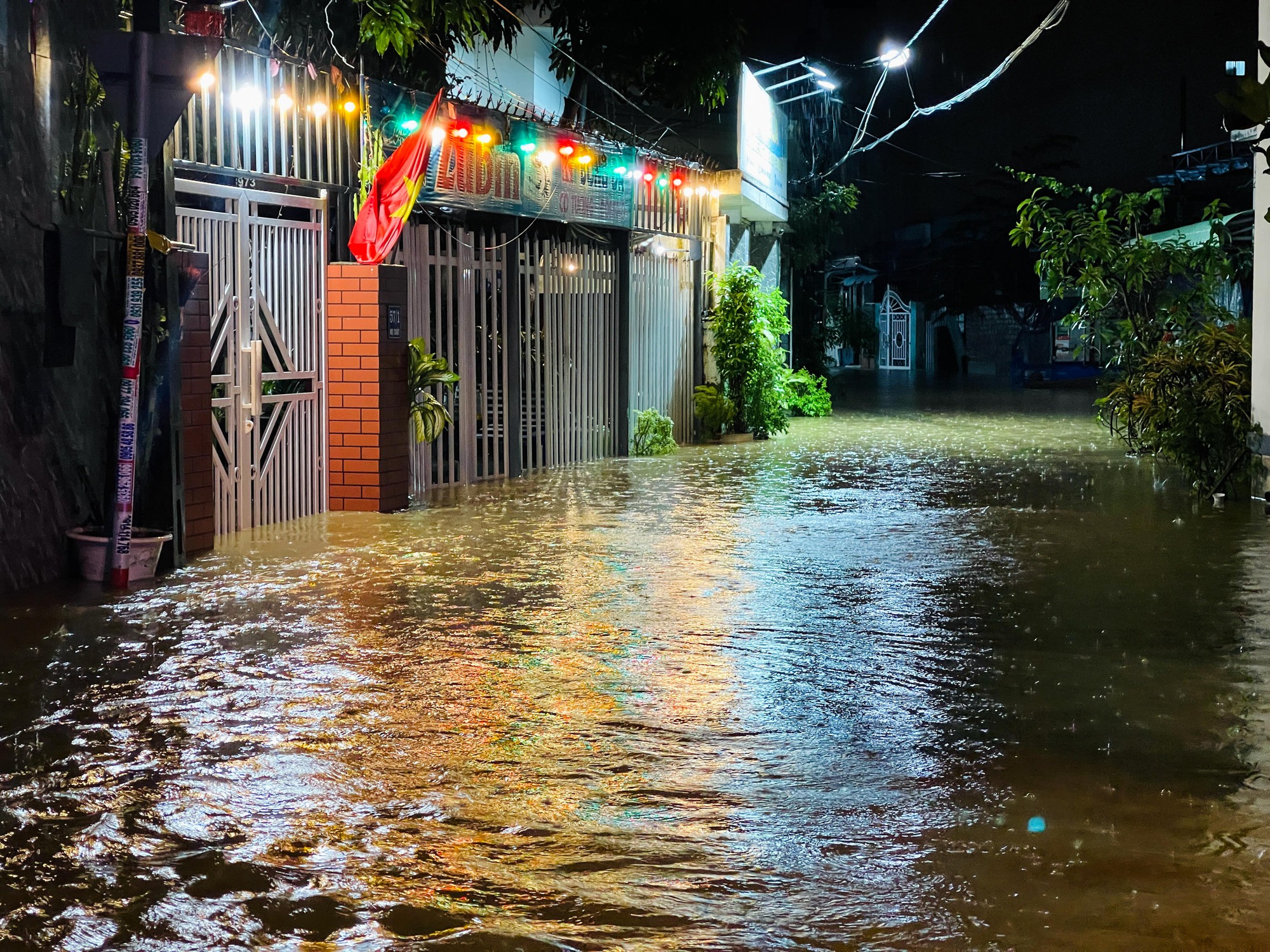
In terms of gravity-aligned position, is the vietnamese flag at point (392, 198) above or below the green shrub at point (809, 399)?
above

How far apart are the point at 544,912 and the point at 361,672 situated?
2.93m

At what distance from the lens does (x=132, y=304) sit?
8.95 m

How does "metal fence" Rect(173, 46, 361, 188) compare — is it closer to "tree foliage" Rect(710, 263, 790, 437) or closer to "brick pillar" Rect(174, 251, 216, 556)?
"brick pillar" Rect(174, 251, 216, 556)

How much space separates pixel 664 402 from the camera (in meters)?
19.5

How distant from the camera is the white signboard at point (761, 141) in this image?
861 inches

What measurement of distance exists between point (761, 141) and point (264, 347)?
45.6 feet

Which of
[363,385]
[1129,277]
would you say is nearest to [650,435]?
[363,385]

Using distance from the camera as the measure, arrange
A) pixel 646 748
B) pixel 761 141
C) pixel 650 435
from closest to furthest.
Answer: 1. pixel 646 748
2. pixel 650 435
3. pixel 761 141

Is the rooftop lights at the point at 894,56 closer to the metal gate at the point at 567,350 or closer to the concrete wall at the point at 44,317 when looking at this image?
the metal gate at the point at 567,350

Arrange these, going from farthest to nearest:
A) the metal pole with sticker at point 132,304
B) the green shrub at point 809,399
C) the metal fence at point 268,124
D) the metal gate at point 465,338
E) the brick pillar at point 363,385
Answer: the green shrub at point 809,399 < the metal gate at point 465,338 < the brick pillar at point 363,385 < the metal fence at point 268,124 < the metal pole with sticker at point 132,304

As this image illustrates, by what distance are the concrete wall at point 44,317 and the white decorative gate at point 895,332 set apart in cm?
5410

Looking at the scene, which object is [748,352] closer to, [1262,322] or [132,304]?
[1262,322]

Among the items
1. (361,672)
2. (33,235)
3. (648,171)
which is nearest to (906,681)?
(361,672)

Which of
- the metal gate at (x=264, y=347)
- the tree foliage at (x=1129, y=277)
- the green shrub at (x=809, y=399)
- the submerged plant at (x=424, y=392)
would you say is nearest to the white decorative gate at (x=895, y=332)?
the green shrub at (x=809, y=399)
